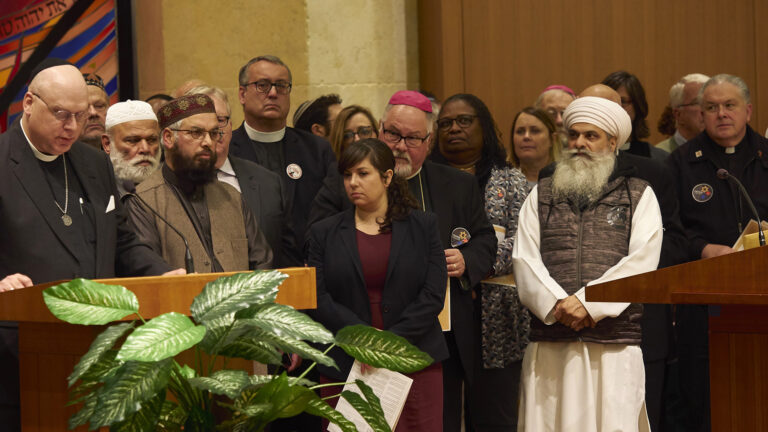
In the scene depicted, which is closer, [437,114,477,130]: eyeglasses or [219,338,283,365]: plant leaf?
[219,338,283,365]: plant leaf

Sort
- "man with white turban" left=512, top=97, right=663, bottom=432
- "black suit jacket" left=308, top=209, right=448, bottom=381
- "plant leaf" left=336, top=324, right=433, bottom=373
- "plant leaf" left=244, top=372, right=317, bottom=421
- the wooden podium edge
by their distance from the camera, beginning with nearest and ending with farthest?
1. "plant leaf" left=244, top=372, right=317, bottom=421
2. "plant leaf" left=336, top=324, right=433, bottom=373
3. the wooden podium edge
4. "black suit jacket" left=308, top=209, right=448, bottom=381
5. "man with white turban" left=512, top=97, right=663, bottom=432

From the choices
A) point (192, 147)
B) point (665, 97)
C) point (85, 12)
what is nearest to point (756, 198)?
point (665, 97)

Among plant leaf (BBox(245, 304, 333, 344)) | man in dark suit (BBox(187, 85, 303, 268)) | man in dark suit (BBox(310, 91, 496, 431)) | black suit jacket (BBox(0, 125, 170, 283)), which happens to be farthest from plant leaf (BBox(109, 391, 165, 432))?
man in dark suit (BBox(310, 91, 496, 431))

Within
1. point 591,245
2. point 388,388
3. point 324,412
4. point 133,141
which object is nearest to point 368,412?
point 324,412

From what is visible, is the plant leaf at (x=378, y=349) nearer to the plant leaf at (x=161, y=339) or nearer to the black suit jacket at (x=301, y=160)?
the plant leaf at (x=161, y=339)

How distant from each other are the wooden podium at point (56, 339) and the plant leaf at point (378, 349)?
458 mm

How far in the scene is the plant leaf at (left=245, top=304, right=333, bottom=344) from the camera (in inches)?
77.5

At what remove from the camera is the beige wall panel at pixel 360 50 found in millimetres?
6777

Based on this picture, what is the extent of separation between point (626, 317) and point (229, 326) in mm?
2416

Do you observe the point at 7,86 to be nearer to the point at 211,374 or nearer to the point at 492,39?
the point at 492,39

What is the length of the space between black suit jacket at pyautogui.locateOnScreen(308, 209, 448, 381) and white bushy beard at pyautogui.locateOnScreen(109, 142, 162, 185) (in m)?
0.90

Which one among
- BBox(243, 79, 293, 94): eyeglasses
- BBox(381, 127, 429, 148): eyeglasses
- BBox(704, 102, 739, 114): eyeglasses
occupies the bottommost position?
BBox(381, 127, 429, 148): eyeglasses

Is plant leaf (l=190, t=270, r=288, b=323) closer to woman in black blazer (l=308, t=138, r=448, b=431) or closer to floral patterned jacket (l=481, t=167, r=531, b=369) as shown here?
woman in black blazer (l=308, t=138, r=448, b=431)

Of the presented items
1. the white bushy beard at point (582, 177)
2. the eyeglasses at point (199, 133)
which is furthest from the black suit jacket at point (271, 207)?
the white bushy beard at point (582, 177)
